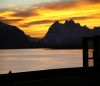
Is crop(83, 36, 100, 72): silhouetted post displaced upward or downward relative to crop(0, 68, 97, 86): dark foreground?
upward

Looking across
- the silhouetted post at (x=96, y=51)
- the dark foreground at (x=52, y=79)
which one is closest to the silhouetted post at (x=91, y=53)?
the silhouetted post at (x=96, y=51)

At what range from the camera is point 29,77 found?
65.6ft

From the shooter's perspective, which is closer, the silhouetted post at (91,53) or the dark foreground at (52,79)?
the dark foreground at (52,79)

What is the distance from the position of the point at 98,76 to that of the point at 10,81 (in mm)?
6953

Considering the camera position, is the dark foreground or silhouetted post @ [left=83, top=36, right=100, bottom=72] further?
silhouetted post @ [left=83, top=36, right=100, bottom=72]

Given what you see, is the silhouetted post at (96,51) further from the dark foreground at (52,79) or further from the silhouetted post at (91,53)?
the dark foreground at (52,79)

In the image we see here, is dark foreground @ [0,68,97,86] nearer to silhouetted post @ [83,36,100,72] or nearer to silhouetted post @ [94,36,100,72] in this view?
silhouetted post @ [83,36,100,72]

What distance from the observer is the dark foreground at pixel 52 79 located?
17391mm

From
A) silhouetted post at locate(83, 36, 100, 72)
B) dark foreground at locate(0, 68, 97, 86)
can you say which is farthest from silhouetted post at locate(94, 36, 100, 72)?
dark foreground at locate(0, 68, 97, 86)

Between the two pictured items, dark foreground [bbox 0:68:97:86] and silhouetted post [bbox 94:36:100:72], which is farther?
silhouetted post [bbox 94:36:100:72]

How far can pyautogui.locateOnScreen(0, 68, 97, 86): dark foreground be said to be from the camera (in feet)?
57.1

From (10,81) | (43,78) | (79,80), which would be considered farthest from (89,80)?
(10,81)

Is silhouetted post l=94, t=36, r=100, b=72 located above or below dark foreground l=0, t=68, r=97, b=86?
above

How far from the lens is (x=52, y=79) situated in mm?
19359
